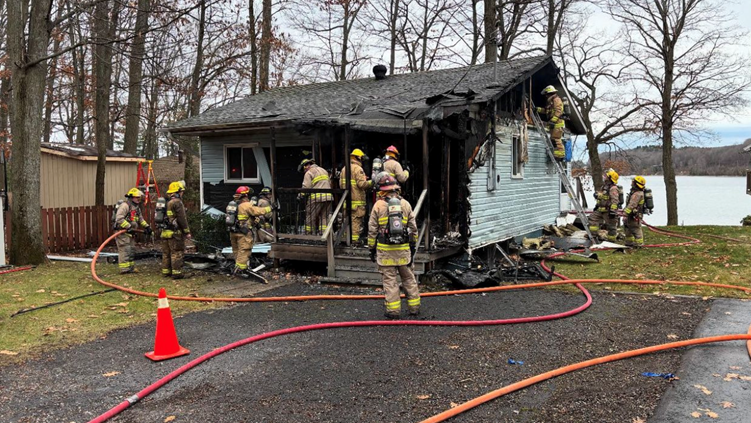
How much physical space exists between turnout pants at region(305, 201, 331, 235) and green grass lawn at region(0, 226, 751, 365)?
2.07 m

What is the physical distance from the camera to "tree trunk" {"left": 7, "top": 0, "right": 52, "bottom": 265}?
10953 millimetres

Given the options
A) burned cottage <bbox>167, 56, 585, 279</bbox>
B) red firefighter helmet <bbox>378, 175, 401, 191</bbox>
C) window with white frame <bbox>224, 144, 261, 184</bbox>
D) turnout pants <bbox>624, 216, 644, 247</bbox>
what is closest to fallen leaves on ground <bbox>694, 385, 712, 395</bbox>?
red firefighter helmet <bbox>378, 175, 401, 191</bbox>

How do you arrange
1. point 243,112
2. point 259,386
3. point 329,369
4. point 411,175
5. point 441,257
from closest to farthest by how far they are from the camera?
1. point 259,386
2. point 329,369
3. point 441,257
4. point 411,175
5. point 243,112

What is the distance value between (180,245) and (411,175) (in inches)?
189

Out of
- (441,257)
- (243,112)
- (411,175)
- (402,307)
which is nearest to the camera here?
(402,307)

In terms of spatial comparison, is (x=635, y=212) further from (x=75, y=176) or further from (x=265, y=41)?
(x=75, y=176)

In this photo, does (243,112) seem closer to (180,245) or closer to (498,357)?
(180,245)

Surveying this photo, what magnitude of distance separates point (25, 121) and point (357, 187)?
23.6ft

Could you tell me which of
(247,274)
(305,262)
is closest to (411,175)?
(305,262)

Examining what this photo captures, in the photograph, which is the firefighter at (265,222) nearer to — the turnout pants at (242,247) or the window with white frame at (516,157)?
the turnout pants at (242,247)

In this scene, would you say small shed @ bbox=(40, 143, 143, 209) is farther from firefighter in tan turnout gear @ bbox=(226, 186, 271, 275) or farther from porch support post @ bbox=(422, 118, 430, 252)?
porch support post @ bbox=(422, 118, 430, 252)

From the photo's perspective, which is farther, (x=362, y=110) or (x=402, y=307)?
(x=362, y=110)

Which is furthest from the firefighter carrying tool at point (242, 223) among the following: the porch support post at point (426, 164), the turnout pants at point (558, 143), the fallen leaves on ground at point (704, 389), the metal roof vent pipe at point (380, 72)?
the turnout pants at point (558, 143)

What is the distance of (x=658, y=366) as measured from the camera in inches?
195
